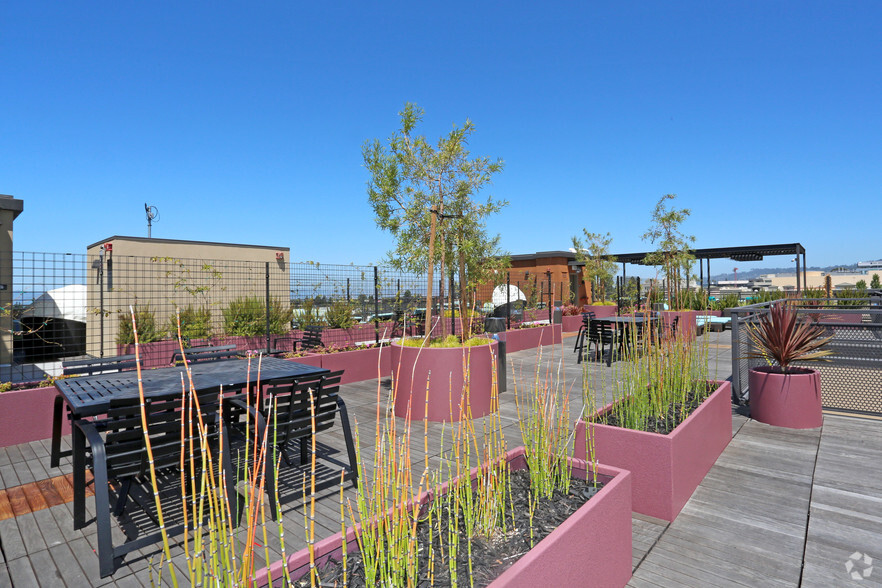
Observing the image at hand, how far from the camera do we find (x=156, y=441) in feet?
8.60

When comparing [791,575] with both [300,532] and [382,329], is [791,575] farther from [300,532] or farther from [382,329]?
[382,329]

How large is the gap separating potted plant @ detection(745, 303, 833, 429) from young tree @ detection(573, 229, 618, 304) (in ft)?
49.4

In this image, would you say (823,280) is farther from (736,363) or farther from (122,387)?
(122,387)

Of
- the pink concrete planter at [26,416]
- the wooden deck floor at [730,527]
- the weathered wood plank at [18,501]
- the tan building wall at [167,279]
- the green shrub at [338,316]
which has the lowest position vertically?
the wooden deck floor at [730,527]

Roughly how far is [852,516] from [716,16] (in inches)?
376

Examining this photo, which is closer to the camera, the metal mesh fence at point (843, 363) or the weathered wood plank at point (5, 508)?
the weathered wood plank at point (5, 508)

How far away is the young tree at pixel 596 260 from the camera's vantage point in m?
19.8

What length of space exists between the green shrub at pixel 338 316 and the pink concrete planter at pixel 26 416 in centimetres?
464

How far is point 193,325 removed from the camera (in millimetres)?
7586

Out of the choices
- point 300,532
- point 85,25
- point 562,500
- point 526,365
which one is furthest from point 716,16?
point 85,25

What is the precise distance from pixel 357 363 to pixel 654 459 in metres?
5.30

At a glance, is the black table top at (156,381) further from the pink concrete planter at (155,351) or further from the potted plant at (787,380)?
the potted plant at (787,380)

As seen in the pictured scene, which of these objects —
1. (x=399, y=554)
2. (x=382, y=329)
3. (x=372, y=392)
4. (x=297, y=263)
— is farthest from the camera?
(x=382, y=329)

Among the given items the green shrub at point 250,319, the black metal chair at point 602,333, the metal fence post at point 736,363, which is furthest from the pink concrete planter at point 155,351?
the metal fence post at point 736,363
